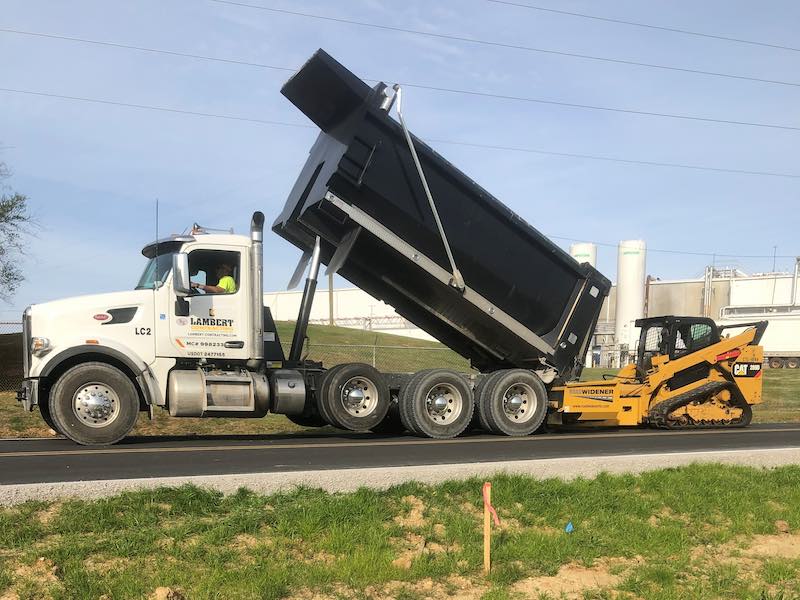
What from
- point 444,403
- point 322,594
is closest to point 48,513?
point 322,594

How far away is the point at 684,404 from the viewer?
12.8 meters

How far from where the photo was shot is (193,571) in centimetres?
442

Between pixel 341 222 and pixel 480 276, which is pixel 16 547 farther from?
pixel 480 276

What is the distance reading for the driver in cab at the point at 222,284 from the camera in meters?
9.62

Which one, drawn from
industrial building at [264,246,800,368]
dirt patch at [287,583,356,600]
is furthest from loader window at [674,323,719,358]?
industrial building at [264,246,800,368]

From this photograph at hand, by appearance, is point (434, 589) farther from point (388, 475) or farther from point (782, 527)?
point (782, 527)

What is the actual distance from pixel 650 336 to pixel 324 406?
22.3ft

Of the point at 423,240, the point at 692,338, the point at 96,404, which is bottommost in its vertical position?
the point at 96,404

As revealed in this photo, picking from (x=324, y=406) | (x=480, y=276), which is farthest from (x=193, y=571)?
(x=480, y=276)

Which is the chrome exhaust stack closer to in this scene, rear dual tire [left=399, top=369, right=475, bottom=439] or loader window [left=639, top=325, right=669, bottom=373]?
rear dual tire [left=399, top=369, right=475, bottom=439]

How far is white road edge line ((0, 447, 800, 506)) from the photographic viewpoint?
5.40m

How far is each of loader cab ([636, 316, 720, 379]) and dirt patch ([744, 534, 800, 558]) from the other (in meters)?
6.98

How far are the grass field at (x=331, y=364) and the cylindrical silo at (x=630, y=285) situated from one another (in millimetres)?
19568

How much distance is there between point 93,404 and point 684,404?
9.56 meters
